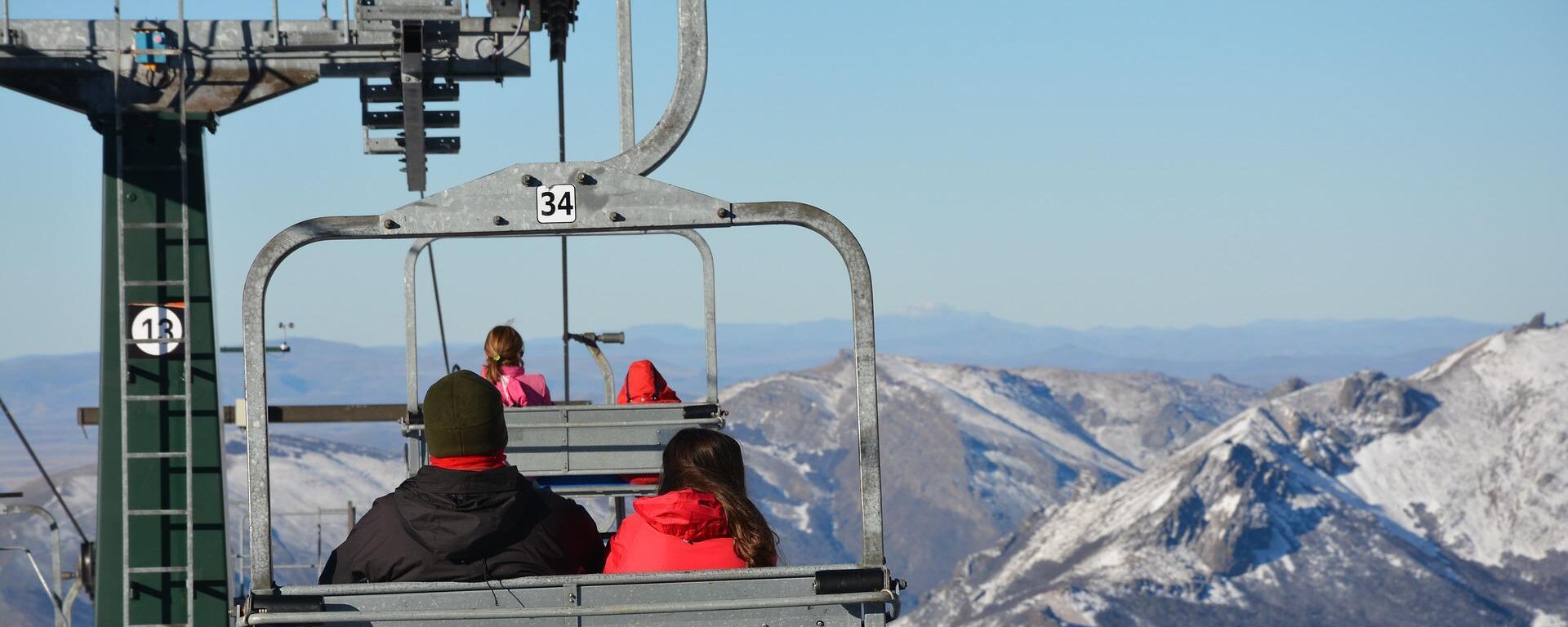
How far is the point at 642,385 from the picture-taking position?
1039 cm

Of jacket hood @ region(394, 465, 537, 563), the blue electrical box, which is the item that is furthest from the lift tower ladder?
jacket hood @ region(394, 465, 537, 563)

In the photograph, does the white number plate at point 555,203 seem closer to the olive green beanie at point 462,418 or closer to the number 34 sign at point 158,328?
the olive green beanie at point 462,418

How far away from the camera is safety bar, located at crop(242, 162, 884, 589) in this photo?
15.0 ft

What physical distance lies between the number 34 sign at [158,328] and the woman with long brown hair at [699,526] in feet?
32.5

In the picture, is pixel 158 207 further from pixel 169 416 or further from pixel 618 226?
pixel 618 226

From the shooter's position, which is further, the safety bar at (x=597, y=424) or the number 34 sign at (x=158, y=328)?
the number 34 sign at (x=158, y=328)

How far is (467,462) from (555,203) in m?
0.71

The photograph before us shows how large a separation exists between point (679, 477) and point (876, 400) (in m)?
0.71

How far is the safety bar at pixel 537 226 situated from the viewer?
4.57 metres

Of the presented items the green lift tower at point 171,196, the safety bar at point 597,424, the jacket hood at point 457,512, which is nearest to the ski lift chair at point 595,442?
the safety bar at point 597,424

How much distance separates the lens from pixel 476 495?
4.58 m

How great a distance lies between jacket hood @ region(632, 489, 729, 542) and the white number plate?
80 cm

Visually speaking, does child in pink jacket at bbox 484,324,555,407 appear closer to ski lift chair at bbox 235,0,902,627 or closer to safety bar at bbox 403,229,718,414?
safety bar at bbox 403,229,718,414

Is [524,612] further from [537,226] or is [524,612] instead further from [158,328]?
[158,328]
